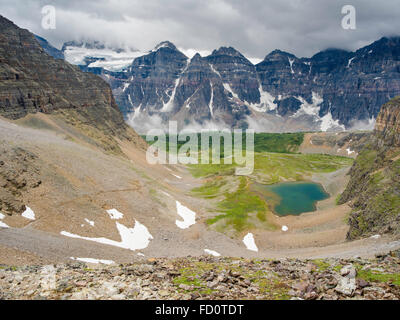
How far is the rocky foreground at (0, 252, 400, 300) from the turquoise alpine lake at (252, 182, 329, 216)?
3126 inches

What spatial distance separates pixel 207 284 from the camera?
73.6ft

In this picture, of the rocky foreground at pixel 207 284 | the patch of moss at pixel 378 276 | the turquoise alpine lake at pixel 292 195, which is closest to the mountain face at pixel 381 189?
the turquoise alpine lake at pixel 292 195

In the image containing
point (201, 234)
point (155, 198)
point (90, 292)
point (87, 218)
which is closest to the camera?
point (90, 292)

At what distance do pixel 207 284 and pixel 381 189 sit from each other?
66.5 m

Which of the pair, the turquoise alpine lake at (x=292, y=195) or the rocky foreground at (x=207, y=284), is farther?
the turquoise alpine lake at (x=292, y=195)

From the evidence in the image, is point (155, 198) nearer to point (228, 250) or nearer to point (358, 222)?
point (228, 250)

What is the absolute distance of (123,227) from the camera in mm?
59719

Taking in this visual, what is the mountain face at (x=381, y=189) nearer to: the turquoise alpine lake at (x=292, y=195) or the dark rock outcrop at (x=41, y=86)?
the turquoise alpine lake at (x=292, y=195)

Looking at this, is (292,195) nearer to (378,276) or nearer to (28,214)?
(28,214)

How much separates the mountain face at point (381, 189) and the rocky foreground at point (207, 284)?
3232cm

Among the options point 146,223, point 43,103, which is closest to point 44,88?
point 43,103

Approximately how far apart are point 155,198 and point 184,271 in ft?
180

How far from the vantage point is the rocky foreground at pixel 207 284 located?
63.0ft
